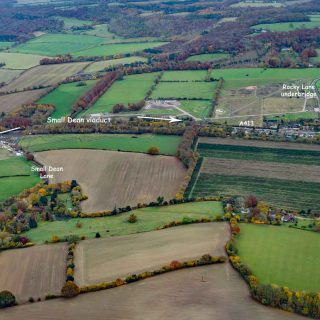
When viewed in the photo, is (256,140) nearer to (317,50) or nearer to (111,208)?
(111,208)

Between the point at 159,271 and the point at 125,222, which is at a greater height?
the point at 159,271

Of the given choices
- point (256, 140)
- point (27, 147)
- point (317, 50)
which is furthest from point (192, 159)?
point (317, 50)

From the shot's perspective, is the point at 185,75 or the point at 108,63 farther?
the point at 108,63

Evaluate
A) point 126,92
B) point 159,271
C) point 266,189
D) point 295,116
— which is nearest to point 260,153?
point 266,189

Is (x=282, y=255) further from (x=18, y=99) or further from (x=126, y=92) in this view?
(x=18, y=99)

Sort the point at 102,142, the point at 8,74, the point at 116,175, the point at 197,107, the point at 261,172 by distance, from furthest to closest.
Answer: the point at 8,74
the point at 197,107
the point at 102,142
the point at 116,175
the point at 261,172

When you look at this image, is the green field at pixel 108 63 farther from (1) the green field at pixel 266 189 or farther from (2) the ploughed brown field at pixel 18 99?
(1) the green field at pixel 266 189

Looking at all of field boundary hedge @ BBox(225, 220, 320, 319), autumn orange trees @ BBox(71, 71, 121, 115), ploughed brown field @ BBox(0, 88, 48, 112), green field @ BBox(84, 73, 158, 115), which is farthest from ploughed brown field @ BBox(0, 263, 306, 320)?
ploughed brown field @ BBox(0, 88, 48, 112)
